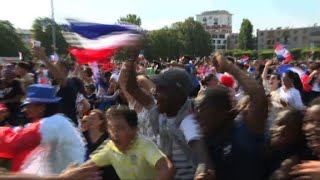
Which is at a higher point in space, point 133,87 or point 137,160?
point 133,87

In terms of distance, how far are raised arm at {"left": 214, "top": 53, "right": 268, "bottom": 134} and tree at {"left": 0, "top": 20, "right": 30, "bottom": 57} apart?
80137mm

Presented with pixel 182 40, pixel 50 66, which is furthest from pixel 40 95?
pixel 182 40

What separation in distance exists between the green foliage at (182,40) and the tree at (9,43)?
1932 cm

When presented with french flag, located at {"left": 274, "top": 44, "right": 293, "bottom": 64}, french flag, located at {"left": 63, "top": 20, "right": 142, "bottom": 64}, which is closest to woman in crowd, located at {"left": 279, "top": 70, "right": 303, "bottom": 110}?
french flag, located at {"left": 63, "top": 20, "right": 142, "bottom": 64}

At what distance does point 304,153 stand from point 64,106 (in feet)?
14.0

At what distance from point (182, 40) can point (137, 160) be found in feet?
325

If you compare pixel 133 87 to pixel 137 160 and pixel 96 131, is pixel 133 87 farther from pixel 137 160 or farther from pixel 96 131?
pixel 137 160

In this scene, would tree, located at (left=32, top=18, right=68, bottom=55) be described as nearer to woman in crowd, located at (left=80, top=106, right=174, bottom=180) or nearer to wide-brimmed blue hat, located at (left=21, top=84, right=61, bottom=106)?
wide-brimmed blue hat, located at (left=21, top=84, right=61, bottom=106)

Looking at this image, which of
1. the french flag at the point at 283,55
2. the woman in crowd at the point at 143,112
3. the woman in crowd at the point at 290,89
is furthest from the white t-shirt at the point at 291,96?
the french flag at the point at 283,55

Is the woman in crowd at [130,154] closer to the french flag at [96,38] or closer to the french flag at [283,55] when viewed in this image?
the french flag at [96,38]

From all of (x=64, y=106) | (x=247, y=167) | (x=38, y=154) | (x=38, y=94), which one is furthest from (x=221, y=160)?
(x=64, y=106)

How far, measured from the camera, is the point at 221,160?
137 inches

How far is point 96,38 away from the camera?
4867 mm

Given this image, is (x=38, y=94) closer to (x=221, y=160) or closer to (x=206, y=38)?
(x=221, y=160)
